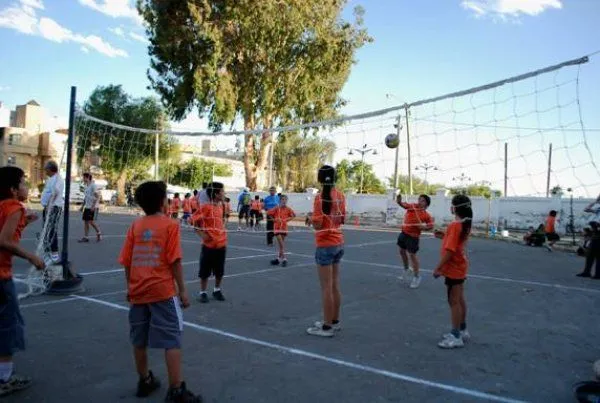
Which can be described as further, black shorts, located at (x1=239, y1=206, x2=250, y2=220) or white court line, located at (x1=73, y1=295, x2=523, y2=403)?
black shorts, located at (x1=239, y1=206, x2=250, y2=220)

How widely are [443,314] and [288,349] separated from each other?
2.87 meters

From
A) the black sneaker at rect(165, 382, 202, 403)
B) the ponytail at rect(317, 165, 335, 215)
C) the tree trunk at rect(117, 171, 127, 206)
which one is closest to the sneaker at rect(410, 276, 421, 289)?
the ponytail at rect(317, 165, 335, 215)

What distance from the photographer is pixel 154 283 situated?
3.87 m

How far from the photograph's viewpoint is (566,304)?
826 centimetres

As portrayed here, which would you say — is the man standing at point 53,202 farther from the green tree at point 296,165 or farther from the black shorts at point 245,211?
the green tree at point 296,165

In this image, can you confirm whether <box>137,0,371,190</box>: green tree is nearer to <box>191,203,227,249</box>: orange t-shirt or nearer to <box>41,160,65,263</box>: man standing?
<box>41,160,65,263</box>: man standing

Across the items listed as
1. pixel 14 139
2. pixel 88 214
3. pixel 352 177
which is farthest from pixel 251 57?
pixel 14 139

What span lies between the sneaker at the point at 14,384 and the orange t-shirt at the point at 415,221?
6953 millimetres

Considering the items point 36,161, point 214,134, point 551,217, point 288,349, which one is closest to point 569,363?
point 288,349

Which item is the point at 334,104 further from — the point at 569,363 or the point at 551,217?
the point at 569,363

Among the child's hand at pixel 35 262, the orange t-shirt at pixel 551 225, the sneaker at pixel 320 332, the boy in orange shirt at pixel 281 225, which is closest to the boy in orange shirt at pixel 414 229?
the boy in orange shirt at pixel 281 225

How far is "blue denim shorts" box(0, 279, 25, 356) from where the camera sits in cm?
403

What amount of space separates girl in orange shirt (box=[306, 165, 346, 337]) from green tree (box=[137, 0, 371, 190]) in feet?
76.9

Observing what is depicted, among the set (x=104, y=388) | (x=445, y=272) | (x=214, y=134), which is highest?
(x=214, y=134)
